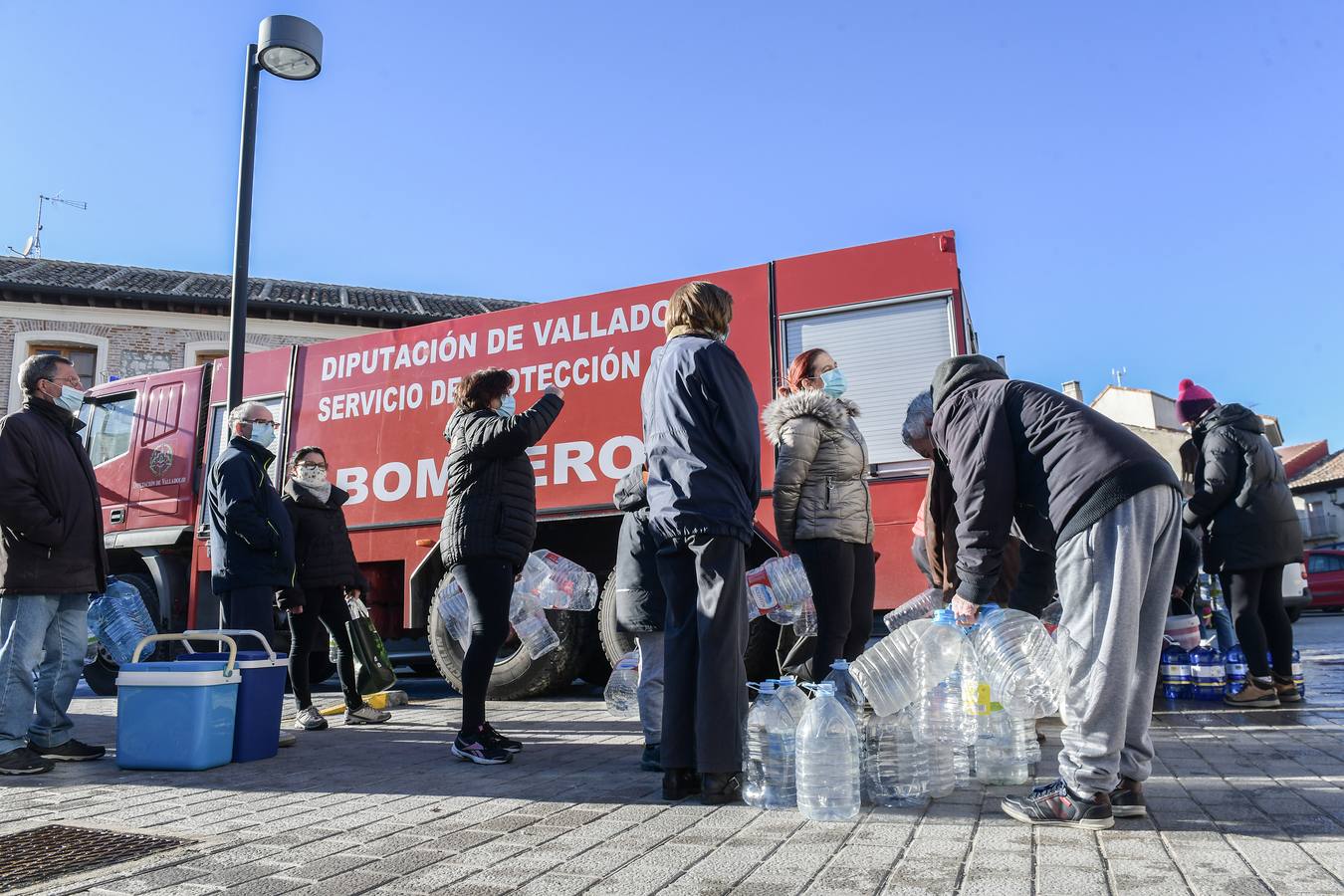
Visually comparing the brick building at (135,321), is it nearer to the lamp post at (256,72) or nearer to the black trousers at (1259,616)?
the lamp post at (256,72)

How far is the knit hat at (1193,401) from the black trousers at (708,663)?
3829 millimetres

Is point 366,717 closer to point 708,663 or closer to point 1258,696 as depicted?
point 708,663

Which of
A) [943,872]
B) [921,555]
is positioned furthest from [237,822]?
[921,555]

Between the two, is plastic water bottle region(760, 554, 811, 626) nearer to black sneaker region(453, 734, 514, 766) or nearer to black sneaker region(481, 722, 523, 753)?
black sneaker region(481, 722, 523, 753)

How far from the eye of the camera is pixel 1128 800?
2.89 m

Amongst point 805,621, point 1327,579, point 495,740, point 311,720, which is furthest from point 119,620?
point 1327,579

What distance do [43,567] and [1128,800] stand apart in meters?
4.90

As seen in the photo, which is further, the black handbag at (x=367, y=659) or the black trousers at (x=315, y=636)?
the black handbag at (x=367, y=659)

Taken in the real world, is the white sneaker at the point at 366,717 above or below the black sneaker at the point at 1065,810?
below

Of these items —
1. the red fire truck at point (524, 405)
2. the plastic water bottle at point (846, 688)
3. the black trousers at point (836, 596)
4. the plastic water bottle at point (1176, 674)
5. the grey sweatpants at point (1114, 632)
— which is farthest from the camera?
the plastic water bottle at point (1176, 674)

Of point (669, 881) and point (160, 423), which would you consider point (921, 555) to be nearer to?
point (669, 881)

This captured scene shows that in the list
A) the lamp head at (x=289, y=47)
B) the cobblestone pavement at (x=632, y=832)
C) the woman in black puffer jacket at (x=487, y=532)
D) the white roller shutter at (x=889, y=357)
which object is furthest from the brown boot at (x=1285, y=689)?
the lamp head at (x=289, y=47)

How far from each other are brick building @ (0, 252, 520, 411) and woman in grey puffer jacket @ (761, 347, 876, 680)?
2137 cm

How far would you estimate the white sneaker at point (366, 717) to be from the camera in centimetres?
602
